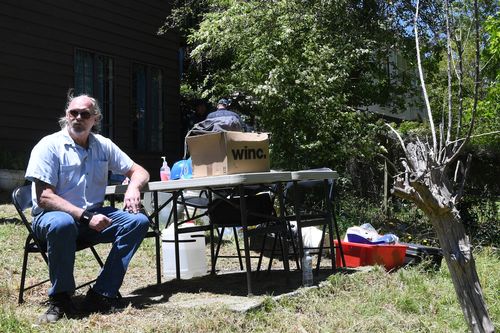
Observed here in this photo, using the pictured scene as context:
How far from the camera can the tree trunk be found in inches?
121

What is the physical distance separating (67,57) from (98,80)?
0.78m

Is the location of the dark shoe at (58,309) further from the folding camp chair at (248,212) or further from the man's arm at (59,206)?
the folding camp chair at (248,212)

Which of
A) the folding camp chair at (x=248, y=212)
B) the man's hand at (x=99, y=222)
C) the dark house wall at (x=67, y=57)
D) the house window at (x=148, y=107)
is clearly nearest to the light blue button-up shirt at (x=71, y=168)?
the man's hand at (x=99, y=222)

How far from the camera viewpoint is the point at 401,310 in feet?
13.5

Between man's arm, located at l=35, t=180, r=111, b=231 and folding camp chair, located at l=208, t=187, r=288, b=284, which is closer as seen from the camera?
man's arm, located at l=35, t=180, r=111, b=231

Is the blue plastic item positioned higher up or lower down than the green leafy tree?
lower down

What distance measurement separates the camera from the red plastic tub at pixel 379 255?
5.15 meters

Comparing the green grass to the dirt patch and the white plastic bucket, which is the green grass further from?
the white plastic bucket

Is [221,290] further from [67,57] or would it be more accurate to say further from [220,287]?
[67,57]

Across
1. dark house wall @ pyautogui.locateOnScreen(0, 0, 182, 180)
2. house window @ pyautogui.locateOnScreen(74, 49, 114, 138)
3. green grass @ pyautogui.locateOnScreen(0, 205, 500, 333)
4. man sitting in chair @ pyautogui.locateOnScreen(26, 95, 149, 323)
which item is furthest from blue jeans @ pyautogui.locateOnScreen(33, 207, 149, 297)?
house window @ pyautogui.locateOnScreen(74, 49, 114, 138)

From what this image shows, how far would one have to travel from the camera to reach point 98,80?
1064 cm

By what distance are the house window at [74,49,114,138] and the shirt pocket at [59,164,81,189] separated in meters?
6.64

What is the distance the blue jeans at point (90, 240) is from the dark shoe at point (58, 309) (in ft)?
0.16

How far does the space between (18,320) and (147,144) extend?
8397 millimetres
